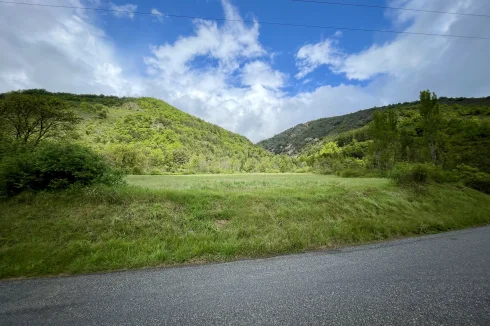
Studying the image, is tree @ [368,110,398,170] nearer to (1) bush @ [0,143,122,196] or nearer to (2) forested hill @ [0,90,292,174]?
(1) bush @ [0,143,122,196]

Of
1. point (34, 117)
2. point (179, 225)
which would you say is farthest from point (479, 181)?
point (34, 117)

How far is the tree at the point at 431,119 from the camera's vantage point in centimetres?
3678

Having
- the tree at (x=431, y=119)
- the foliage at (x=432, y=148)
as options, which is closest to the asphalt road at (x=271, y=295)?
the foliage at (x=432, y=148)

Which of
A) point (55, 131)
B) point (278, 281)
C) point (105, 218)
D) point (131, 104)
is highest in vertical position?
point (131, 104)

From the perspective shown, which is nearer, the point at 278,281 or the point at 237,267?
the point at 278,281

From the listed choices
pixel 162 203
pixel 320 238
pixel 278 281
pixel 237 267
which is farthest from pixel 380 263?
pixel 162 203

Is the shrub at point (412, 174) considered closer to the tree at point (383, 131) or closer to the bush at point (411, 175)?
the bush at point (411, 175)

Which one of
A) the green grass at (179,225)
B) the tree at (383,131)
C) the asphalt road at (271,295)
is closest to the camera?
the asphalt road at (271,295)

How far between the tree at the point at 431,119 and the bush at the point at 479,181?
14394 millimetres

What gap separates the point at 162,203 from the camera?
10180mm

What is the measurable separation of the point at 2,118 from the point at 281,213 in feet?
64.6

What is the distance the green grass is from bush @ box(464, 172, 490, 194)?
46.3ft

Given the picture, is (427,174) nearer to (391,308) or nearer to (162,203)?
(391,308)

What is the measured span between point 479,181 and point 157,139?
98.0 meters
